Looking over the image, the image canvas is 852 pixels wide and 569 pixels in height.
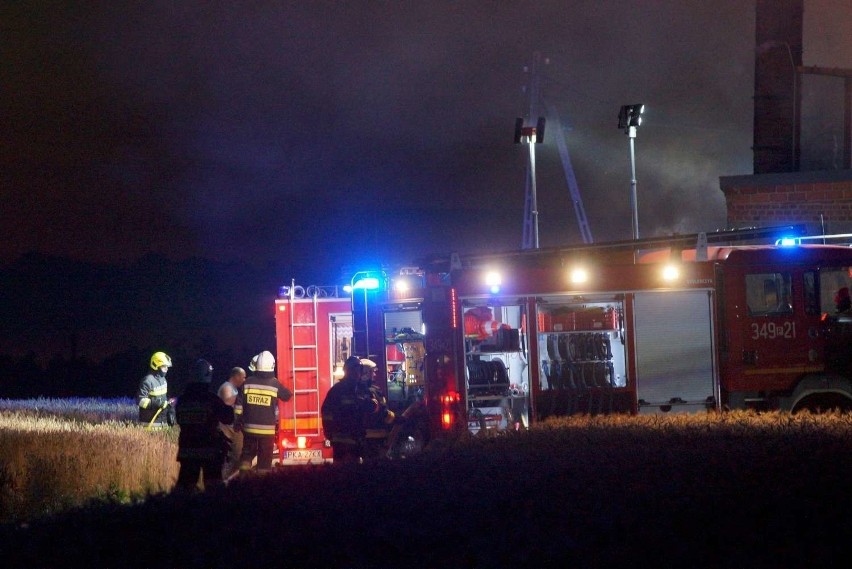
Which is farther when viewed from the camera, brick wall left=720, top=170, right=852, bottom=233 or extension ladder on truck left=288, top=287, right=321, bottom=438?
brick wall left=720, top=170, right=852, bottom=233

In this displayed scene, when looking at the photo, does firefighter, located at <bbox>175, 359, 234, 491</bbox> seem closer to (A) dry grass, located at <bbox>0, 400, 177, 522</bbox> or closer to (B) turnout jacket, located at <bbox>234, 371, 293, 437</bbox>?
(A) dry grass, located at <bbox>0, 400, 177, 522</bbox>

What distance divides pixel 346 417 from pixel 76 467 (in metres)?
2.95

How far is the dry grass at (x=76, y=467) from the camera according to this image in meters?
10.0

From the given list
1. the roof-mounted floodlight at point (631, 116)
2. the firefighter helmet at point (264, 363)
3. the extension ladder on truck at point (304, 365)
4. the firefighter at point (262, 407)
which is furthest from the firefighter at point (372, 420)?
the roof-mounted floodlight at point (631, 116)

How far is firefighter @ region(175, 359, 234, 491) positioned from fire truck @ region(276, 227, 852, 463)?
2.84m

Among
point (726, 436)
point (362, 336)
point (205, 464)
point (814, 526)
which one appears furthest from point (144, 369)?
point (814, 526)

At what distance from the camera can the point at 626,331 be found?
487 inches

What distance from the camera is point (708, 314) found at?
482 inches

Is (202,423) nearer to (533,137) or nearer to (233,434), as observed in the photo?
(233,434)

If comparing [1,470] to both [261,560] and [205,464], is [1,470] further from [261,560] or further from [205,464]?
[261,560]

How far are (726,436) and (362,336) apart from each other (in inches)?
220

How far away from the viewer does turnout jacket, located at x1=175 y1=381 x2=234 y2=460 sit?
9370mm

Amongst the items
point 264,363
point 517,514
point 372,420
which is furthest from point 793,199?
point 517,514

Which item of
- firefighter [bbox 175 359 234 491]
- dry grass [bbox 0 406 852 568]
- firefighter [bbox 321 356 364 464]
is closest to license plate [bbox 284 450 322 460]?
firefighter [bbox 321 356 364 464]
